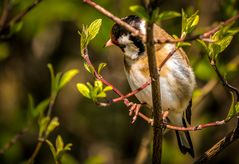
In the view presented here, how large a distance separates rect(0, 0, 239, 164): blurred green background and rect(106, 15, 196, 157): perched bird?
884mm

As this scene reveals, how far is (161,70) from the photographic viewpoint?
260cm

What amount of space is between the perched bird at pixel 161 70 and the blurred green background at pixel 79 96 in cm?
88

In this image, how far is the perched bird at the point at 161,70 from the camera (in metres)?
2.57

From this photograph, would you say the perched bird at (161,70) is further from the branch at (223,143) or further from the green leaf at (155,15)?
the green leaf at (155,15)

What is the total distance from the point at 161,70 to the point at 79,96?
76.2 inches

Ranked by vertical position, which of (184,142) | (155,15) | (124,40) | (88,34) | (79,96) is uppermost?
(155,15)

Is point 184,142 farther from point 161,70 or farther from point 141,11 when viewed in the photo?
point 141,11

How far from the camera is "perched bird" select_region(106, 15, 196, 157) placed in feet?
8.44

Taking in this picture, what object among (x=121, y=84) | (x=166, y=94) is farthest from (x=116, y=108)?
(x=166, y=94)

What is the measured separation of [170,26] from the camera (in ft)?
12.5

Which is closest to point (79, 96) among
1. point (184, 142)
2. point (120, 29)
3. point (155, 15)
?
point (184, 142)

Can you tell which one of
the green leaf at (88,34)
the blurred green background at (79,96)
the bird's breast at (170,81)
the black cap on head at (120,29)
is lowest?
the blurred green background at (79,96)

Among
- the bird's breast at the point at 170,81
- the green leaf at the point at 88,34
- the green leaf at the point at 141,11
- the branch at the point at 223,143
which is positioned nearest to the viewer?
the green leaf at the point at 141,11

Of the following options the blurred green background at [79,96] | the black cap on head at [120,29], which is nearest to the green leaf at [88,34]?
the black cap on head at [120,29]
